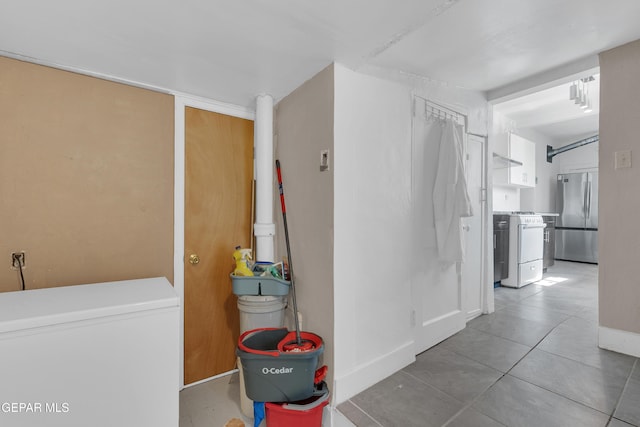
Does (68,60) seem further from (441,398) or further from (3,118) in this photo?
(441,398)

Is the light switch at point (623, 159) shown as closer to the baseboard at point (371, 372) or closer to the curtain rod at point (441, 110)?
the curtain rod at point (441, 110)

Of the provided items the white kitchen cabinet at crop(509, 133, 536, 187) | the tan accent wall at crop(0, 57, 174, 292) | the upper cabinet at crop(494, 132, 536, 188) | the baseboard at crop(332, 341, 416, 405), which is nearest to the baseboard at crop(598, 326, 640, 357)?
the baseboard at crop(332, 341, 416, 405)

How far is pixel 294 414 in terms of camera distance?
4.65 feet

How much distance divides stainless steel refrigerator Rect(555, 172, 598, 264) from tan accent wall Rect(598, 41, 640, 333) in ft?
13.7

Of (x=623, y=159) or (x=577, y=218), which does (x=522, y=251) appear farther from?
(x=577, y=218)

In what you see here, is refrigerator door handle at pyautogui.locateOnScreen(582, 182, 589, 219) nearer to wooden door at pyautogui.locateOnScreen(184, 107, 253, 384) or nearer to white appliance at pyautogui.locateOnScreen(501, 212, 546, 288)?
white appliance at pyautogui.locateOnScreen(501, 212, 546, 288)

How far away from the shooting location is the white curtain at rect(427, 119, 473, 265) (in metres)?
2.15

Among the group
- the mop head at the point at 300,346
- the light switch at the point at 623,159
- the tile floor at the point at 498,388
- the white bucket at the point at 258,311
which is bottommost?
the tile floor at the point at 498,388

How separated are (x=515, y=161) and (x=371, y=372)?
4013 mm

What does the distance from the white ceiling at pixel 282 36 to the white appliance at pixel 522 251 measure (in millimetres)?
2292

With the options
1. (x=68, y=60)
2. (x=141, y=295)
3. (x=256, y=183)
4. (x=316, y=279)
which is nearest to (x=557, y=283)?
(x=316, y=279)

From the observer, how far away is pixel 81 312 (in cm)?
119

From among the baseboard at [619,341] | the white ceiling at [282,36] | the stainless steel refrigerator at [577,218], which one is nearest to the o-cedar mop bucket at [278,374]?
the white ceiling at [282,36]

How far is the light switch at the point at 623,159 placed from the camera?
2.01 meters
